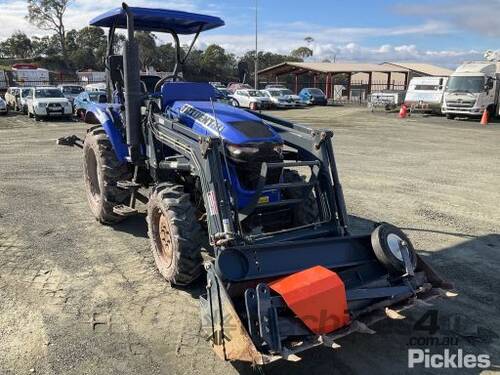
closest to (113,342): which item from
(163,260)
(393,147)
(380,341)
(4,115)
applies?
(163,260)

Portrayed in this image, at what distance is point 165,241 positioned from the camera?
15.2 feet

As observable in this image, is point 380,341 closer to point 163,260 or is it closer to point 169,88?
point 163,260

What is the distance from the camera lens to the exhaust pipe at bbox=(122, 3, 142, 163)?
489cm

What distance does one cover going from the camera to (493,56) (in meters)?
27.9

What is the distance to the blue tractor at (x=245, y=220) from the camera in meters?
Answer: 3.20

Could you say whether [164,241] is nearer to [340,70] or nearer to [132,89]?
[132,89]

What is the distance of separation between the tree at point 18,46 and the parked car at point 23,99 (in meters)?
57.0

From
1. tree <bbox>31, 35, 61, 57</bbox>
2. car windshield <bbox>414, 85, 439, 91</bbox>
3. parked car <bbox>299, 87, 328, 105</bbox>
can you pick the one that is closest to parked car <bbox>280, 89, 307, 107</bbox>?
parked car <bbox>299, 87, 328, 105</bbox>

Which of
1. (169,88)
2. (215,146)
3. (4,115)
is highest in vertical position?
(169,88)

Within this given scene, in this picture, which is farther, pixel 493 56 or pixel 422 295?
pixel 493 56

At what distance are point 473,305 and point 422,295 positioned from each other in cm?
97

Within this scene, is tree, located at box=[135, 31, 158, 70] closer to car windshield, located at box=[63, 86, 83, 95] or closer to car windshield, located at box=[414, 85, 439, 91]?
car windshield, located at box=[63, 86, 83, 95]

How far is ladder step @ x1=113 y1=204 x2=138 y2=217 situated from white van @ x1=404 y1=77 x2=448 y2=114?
24.3 meters

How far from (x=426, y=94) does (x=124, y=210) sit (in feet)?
81.8
